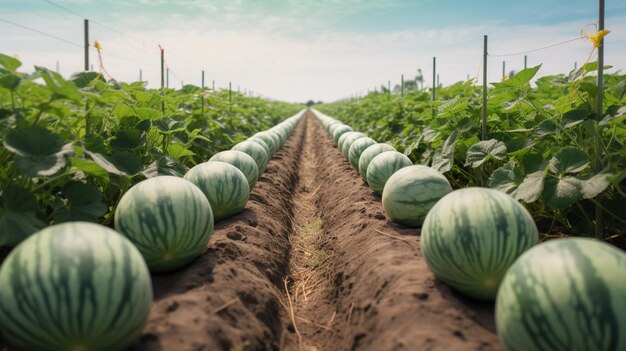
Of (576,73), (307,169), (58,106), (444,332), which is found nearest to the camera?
(444,332)

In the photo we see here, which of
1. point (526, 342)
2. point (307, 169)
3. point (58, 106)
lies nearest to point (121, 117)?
point (58, 106)

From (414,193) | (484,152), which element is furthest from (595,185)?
(414,193)

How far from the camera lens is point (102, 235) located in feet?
7.89

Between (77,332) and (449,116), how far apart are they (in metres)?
4.89

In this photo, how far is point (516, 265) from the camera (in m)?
2.28

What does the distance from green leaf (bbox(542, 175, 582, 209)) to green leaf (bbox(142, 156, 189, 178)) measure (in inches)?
137

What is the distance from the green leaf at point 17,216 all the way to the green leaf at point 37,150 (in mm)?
201

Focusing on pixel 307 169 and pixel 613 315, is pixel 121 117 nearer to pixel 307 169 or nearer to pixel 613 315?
pixel 613 315

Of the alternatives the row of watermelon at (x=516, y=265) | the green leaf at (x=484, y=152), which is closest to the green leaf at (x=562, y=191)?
the row of watermelon at (x=516, y=265)

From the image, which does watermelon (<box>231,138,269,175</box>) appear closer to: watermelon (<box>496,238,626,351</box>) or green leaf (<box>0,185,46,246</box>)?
green leaf (<box>0,185,46,246</box>)

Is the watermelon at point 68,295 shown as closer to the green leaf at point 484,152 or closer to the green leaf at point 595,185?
the green leaf at point 595,185

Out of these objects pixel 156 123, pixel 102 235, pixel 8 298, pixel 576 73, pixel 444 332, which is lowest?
pixel 444 332

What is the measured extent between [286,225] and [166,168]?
2.13 meters

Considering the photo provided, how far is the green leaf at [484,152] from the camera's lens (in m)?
4.59
